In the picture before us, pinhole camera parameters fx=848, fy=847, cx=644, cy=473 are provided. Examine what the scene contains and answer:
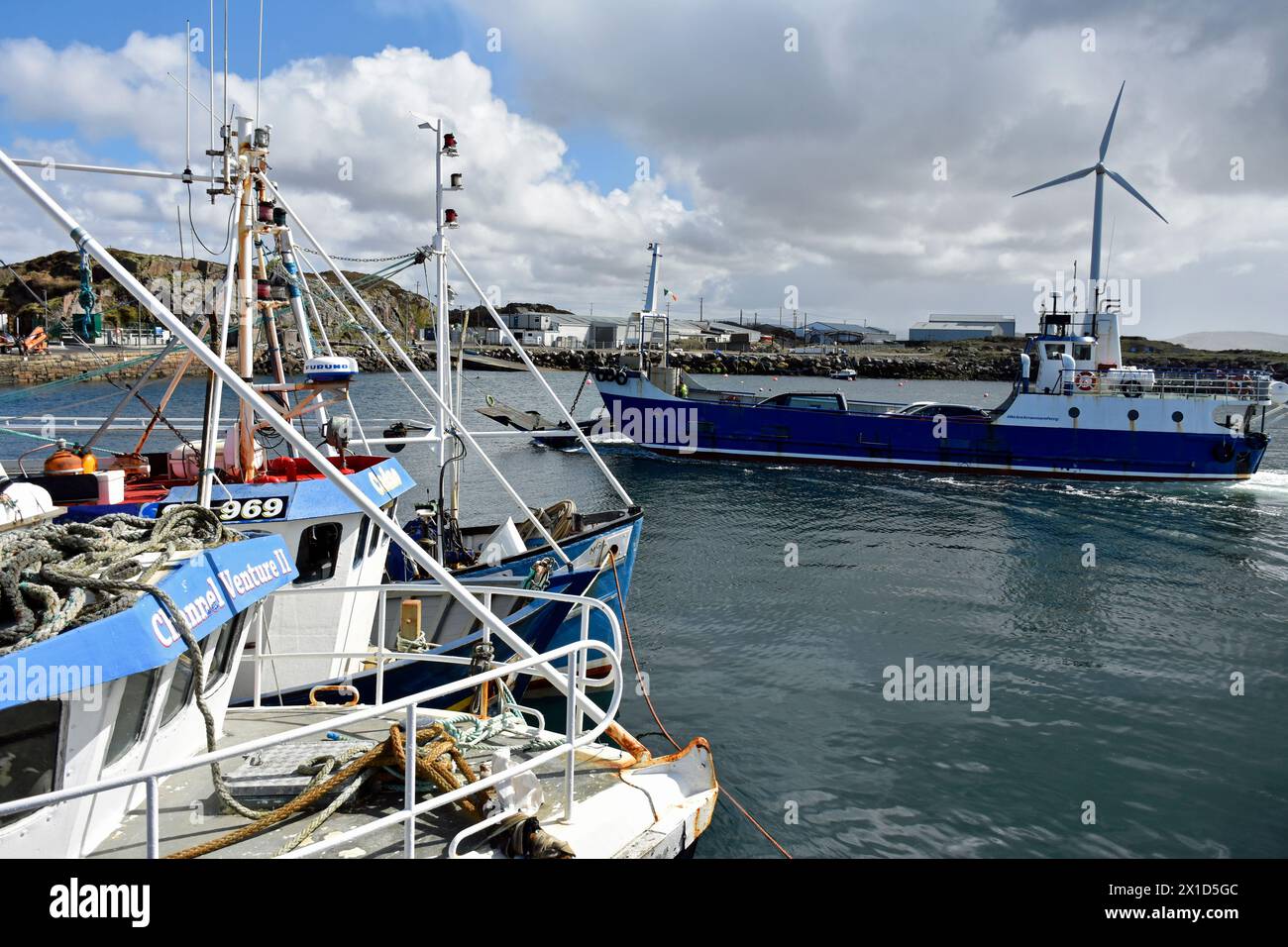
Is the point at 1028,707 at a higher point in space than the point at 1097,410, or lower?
lower

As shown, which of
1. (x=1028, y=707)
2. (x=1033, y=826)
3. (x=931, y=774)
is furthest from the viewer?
(x=1028, y=707)

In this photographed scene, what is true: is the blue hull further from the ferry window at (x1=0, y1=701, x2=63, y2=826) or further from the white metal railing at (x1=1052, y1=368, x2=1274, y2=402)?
the ferry window at (x1=0, y1=701, x2=63, y2=826)

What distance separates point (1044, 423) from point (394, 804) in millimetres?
40899

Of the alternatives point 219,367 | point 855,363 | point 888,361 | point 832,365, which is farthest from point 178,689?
point 888,361

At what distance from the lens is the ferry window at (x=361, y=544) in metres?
10.7

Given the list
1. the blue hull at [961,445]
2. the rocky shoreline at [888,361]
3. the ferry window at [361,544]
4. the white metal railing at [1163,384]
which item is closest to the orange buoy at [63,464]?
the ferry window at [361,544]

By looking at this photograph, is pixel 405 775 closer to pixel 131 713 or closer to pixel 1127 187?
pixel 131 713

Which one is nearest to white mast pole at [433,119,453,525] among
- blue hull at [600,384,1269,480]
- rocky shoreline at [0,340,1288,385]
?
blue hull at [600,384,1269,480]

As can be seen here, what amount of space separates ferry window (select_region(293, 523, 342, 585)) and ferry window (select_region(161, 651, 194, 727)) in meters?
4.33
